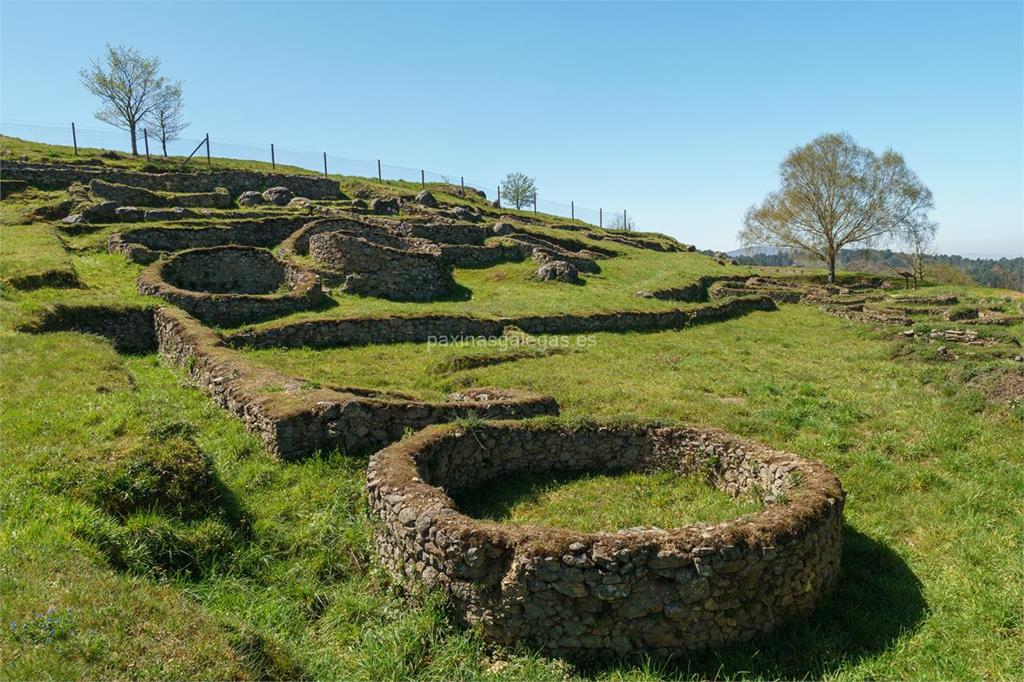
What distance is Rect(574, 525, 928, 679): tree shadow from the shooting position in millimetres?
5316

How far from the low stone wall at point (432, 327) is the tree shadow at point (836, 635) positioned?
12.6 m

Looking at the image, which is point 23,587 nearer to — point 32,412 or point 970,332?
point 32,412

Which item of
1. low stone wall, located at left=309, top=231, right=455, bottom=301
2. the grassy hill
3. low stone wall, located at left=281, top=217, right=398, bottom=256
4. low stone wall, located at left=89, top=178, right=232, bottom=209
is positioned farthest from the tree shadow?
low stone wall, located at left=89, top=178, right=232, bottom=209

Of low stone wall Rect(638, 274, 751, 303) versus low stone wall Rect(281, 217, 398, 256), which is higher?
low stone wall Rect(281, 217, 398, 256)

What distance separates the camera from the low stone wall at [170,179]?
1357 inches

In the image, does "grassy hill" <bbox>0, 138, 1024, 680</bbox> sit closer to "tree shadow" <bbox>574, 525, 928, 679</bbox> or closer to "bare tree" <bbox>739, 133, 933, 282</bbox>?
"tree shadow" <bbox>574, 525, 928, 679</bbox>

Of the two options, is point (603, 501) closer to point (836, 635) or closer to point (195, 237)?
point (836, 635)

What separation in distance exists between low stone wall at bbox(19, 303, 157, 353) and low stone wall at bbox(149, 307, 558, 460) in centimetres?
498

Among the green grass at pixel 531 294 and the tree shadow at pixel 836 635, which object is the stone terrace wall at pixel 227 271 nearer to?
the green grass at pixel 531 294

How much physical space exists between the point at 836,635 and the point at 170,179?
139ft

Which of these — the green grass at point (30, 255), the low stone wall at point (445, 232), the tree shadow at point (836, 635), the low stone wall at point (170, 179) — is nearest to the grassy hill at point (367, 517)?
the tree shadow at point (836, 635)

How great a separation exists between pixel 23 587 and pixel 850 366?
1680 centimetres

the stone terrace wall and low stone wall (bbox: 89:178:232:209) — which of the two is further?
Result: low stone wall (bbox: 89:178:232:209)

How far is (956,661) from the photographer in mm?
5285
